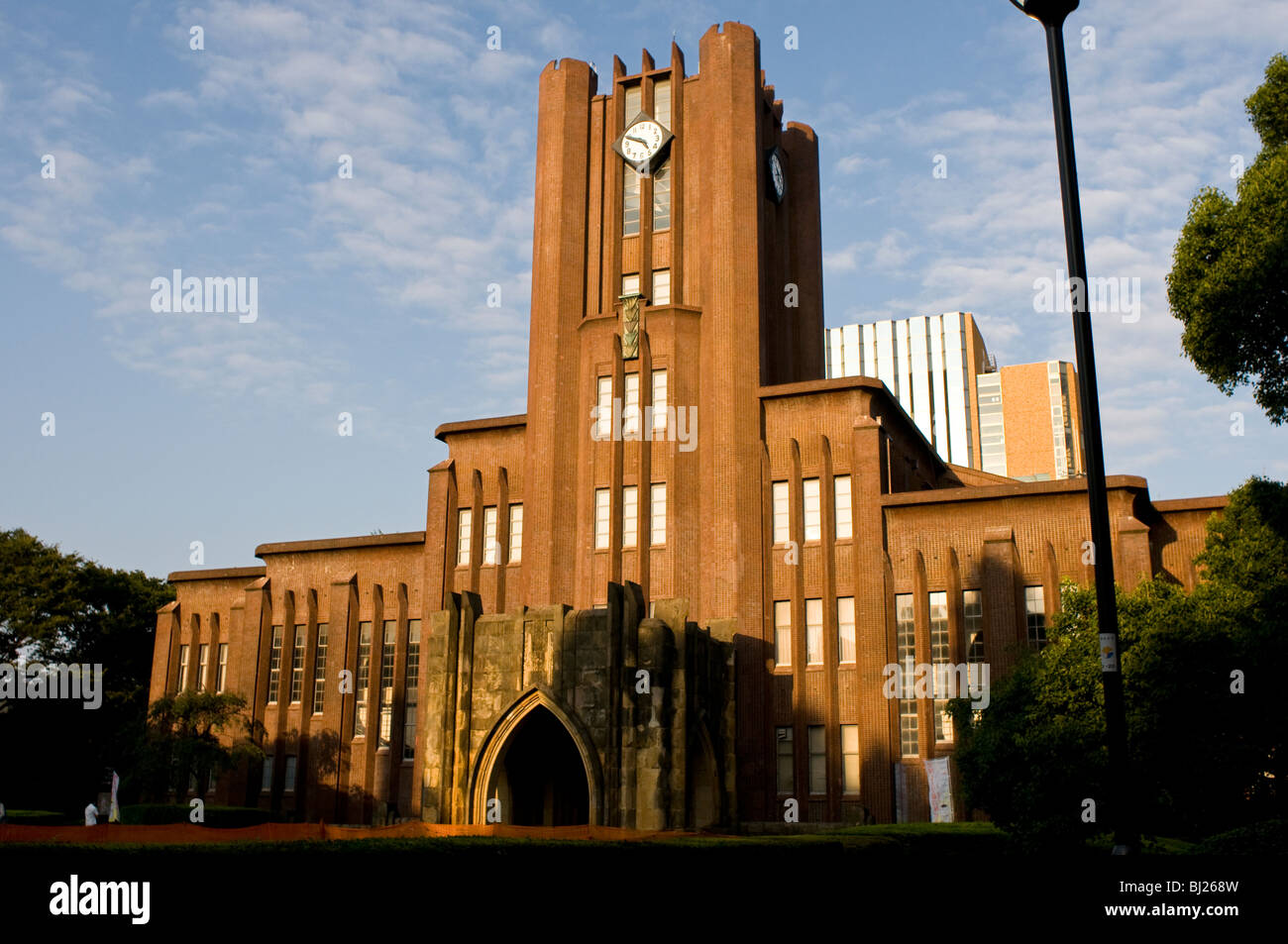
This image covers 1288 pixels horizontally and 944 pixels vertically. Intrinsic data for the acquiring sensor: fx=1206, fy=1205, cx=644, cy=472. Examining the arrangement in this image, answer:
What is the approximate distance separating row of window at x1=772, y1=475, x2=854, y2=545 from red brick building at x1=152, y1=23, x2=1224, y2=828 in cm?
7

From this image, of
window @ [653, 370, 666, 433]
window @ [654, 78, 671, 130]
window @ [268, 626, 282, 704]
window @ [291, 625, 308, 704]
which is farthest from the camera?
window @ [268, 626, 282, 704]

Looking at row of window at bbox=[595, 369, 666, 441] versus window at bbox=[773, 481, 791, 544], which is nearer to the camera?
window at bbox=[773, 481, 791, 544]

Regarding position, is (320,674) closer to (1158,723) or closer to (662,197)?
(662,197)

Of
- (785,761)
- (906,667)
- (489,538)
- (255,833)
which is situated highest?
(489,538)

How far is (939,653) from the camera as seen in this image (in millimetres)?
33812

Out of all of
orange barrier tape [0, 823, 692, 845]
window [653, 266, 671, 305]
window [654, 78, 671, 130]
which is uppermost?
window [654, 78, 671, 130]

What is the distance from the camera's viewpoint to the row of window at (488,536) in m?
39.1

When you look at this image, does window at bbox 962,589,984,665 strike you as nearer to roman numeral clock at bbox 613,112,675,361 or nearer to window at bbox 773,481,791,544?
window at bbox 773,481,791,544

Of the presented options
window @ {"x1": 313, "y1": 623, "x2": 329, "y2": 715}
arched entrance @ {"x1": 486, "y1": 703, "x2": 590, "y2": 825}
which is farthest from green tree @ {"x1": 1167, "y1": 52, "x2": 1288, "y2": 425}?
window @ {"x1": 313, "y1": 623, "x2": 329, "y2": 715}

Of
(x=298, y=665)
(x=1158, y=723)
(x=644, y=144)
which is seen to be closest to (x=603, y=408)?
(x=644, y=144)

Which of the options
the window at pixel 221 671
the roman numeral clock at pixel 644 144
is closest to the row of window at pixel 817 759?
the roman numeral clock at pixel 644 144

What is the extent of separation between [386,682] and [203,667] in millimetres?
9500

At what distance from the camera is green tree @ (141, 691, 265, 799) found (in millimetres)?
38281
